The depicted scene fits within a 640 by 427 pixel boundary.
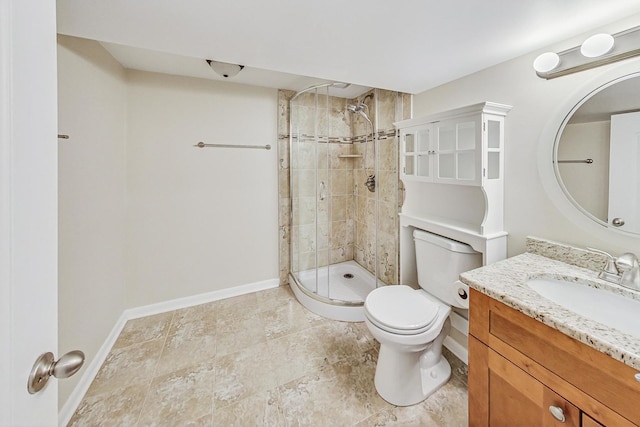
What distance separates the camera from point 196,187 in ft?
7.96

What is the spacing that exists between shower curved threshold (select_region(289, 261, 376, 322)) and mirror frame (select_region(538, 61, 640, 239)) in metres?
1.51

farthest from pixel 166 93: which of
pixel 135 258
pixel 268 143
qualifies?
pixel 135 258

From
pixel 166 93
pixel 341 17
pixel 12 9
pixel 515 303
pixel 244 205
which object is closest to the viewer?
pixel 12 9

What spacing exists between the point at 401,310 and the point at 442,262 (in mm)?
453

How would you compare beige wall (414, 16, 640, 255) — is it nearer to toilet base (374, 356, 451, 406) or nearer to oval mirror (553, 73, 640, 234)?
oval mirror (553, 73, 640, 234)

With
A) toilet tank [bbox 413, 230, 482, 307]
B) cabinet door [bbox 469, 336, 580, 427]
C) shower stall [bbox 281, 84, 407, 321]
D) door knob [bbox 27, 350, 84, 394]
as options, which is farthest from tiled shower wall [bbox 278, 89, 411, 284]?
door knob [bbox 27, 350, 84, 394]

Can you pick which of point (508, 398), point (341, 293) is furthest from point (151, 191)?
point (508, 398)

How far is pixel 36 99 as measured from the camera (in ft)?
1.53

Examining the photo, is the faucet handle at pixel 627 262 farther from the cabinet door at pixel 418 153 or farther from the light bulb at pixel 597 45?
the cabinet door at pixel 418 153

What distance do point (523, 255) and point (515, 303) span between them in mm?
597

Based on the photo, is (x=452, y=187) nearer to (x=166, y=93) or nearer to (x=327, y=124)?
(x=327, y=124)

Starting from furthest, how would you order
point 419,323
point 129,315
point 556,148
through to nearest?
point 129,315 → point 419,323 → point 556,148

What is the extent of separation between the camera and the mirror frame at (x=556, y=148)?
1091 millimetres

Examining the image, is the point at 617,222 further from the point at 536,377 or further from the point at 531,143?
the point at 536,377
